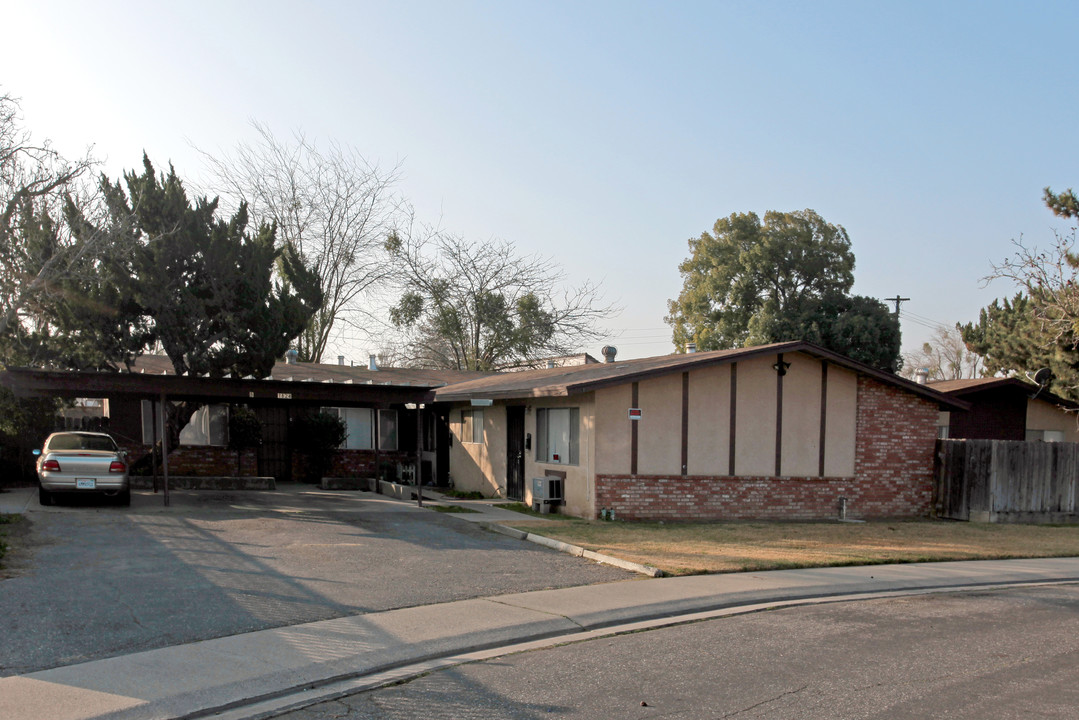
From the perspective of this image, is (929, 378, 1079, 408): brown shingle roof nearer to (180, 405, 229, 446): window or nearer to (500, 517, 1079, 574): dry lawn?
(500, 517, 1079, 574): dry lawn

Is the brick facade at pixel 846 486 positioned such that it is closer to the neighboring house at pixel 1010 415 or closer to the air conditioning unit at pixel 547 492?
the air conditioning unit at pixel 547 492

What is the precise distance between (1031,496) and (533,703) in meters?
17.2

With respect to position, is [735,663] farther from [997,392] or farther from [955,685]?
[997,392]

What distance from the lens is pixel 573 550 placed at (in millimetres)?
12680

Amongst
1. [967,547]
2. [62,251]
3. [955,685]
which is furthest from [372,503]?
[955,685]

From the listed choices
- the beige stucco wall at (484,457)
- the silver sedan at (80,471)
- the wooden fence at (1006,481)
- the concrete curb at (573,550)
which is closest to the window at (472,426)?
the beige stucco wall at (484,457)

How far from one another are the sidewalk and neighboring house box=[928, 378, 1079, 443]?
50.5 feet

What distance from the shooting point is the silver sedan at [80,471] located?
53.4 feet

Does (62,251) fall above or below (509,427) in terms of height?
above

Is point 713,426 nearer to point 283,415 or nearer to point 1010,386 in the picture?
point 1010,386

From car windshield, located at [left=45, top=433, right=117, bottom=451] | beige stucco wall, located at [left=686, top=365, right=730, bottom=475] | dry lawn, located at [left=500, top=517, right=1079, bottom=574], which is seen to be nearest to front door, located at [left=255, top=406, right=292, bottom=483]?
car windshield, located at [left=45, top=433, right=117, bottom=451]

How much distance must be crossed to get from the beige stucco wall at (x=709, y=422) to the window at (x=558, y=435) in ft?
7.52

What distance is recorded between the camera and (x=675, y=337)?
45.4m

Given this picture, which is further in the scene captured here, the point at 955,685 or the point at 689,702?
the point at 955,685
